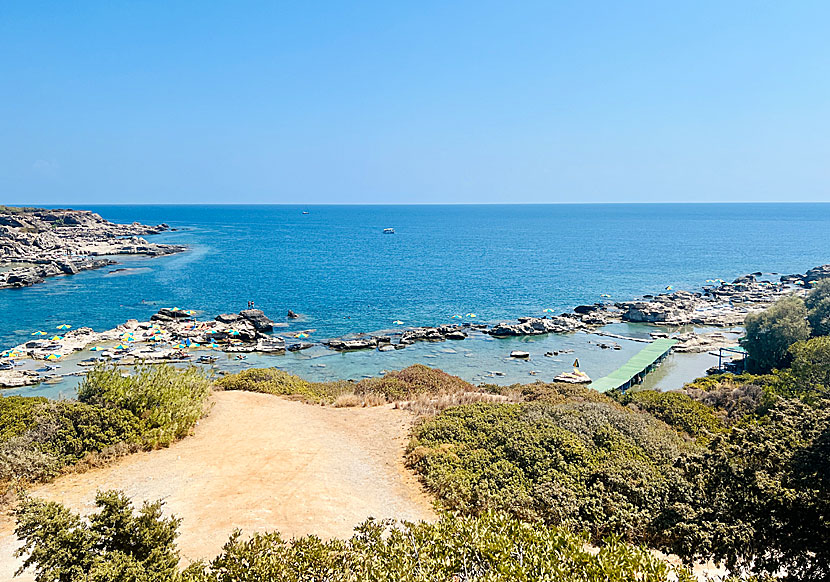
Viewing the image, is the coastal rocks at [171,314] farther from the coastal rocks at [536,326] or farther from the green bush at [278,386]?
the coastal rocks at [536,326]

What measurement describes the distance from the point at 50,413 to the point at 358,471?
921cm

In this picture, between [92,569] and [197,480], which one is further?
[197,480]

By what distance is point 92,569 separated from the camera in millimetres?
7641

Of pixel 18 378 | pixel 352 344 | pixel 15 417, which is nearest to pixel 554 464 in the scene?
pixel 15 417

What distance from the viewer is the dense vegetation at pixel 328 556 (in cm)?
762

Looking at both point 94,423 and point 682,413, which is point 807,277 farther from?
point 94,423

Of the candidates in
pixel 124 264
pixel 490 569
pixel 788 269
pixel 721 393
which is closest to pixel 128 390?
pixel 490 569

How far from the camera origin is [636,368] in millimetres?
38688

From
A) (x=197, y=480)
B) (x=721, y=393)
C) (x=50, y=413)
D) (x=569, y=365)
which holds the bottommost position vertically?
(x=569, y=365)

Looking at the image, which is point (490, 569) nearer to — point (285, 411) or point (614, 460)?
point (614, 460)

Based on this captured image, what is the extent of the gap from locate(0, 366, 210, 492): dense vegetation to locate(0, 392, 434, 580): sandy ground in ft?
1.82

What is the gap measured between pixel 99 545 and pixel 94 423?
8533mm

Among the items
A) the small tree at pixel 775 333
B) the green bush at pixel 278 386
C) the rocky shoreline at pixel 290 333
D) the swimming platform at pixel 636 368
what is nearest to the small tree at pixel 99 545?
the green bush at pixel 278 386

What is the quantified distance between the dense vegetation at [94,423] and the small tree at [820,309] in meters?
42.2
